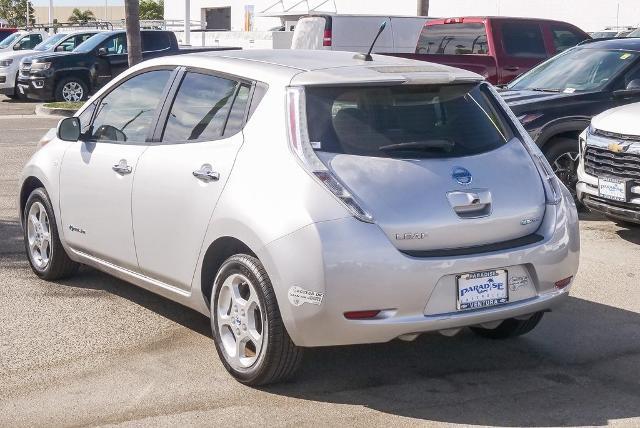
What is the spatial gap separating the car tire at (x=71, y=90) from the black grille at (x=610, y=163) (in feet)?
56.8

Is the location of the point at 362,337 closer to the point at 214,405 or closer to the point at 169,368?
the point at 214,405

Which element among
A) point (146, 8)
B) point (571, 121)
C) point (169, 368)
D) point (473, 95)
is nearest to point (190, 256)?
point (169, 368)

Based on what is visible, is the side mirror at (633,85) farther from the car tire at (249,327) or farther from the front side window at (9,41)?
the front side window at (9,41)

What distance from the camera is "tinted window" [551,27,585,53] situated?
57.4ft

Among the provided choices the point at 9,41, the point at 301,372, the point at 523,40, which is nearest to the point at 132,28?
the point at 523,40

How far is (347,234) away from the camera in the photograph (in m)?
4.92

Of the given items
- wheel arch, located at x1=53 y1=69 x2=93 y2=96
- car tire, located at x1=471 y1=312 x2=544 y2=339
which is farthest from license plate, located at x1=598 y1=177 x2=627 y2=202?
wheel arch, located at x1=53 y1=69 x2=93 y2=96

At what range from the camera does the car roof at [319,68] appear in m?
5.44

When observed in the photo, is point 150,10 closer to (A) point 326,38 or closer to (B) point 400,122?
(A) point 326,38

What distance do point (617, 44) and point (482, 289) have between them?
23.5ft

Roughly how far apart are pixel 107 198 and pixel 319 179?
6.31 ft

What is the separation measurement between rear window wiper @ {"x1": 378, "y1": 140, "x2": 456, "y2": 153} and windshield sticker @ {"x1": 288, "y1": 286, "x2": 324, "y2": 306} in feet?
2.72

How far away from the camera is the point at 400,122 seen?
540cm

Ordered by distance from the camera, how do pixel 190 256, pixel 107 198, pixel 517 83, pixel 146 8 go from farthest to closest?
pixel 146 8, pixel 517 83, pixel 107 198, pixel 190 256
